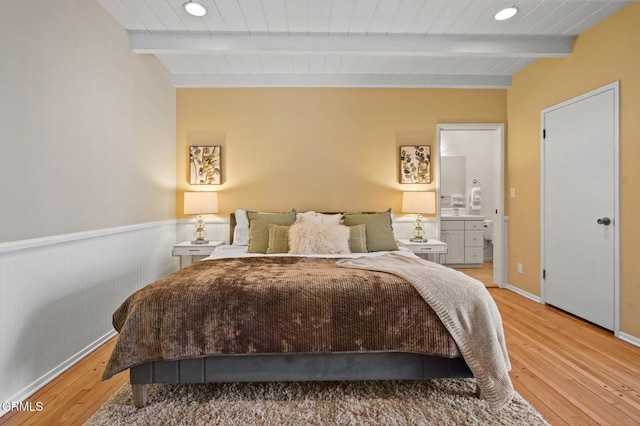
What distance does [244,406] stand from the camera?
1715 millimetres

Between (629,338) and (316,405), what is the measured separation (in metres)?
2.58

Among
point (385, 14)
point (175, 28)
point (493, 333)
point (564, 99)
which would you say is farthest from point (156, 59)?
point (564, 99)

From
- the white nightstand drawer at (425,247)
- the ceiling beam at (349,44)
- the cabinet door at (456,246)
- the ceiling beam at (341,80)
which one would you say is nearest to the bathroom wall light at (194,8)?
the ceiling beam at (349,44)

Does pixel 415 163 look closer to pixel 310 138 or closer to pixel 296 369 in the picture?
pixel 310 138

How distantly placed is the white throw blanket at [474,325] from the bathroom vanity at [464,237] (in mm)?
3685

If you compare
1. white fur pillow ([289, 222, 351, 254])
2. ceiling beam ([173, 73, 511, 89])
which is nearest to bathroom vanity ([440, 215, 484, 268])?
ceiling beam ([173, 73, 511, 89])

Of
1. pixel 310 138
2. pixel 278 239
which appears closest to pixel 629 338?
pixel 278 239

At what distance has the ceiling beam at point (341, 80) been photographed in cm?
394

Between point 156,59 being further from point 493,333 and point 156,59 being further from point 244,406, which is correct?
point 493,333

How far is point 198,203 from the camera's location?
3.71m

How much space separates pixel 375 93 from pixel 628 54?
2322 mm

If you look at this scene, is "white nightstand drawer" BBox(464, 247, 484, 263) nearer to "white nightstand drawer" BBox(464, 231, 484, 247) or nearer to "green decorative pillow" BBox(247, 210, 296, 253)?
"white nightstand drawer" BBox(464, 231, 484, 247)

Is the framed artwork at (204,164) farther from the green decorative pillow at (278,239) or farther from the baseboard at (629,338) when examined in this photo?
the baseboard at (629,338)

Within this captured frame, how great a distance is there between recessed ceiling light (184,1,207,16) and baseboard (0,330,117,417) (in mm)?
2698
